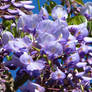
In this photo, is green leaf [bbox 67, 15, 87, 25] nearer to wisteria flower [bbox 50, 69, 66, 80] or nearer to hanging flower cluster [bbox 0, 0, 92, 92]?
hanging flower cluster [bbox 0, 0, 92, 92]

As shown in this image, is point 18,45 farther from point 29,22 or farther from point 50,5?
point 50,5

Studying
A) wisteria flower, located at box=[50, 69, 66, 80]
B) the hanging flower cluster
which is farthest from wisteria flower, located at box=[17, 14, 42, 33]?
wisteria flower, located at box=[50, 69, 66, 80]

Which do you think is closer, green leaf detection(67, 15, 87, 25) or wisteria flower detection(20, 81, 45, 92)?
wisteria flower detection(20, 81, 45, 92)

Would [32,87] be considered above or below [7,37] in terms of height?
below

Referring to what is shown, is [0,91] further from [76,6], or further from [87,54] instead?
[76,6]

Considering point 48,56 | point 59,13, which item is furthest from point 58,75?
point 59,13

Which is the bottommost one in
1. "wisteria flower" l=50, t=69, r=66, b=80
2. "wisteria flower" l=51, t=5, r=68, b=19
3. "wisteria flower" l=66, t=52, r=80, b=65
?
"wisteria flower" l=50, t=69, r=66, b=80

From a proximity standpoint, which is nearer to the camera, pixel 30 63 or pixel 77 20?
pixel 30 63

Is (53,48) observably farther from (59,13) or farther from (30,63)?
(59,13)
